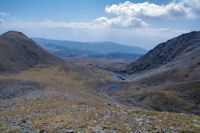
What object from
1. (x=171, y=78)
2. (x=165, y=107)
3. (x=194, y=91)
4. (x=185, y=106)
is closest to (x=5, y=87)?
(x=165, y=107)

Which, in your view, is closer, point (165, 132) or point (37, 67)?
point (165, 132)

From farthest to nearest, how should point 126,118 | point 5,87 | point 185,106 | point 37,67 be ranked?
point 37,67 → point 185,106 → point 5,87 → point 126,118

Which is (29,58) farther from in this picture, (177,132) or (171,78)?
(177,132)

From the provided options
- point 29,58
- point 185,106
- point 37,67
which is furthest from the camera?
point 29,58

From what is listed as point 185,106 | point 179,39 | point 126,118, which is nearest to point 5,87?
point 126,118

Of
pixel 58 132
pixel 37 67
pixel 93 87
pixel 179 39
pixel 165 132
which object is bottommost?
pixel 93 87

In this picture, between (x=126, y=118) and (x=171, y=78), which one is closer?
(x=126, y=118)

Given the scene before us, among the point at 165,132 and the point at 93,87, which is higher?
the point at 165,132

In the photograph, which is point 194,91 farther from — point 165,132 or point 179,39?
point 179,39

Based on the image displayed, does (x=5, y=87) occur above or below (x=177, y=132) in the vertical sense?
below
